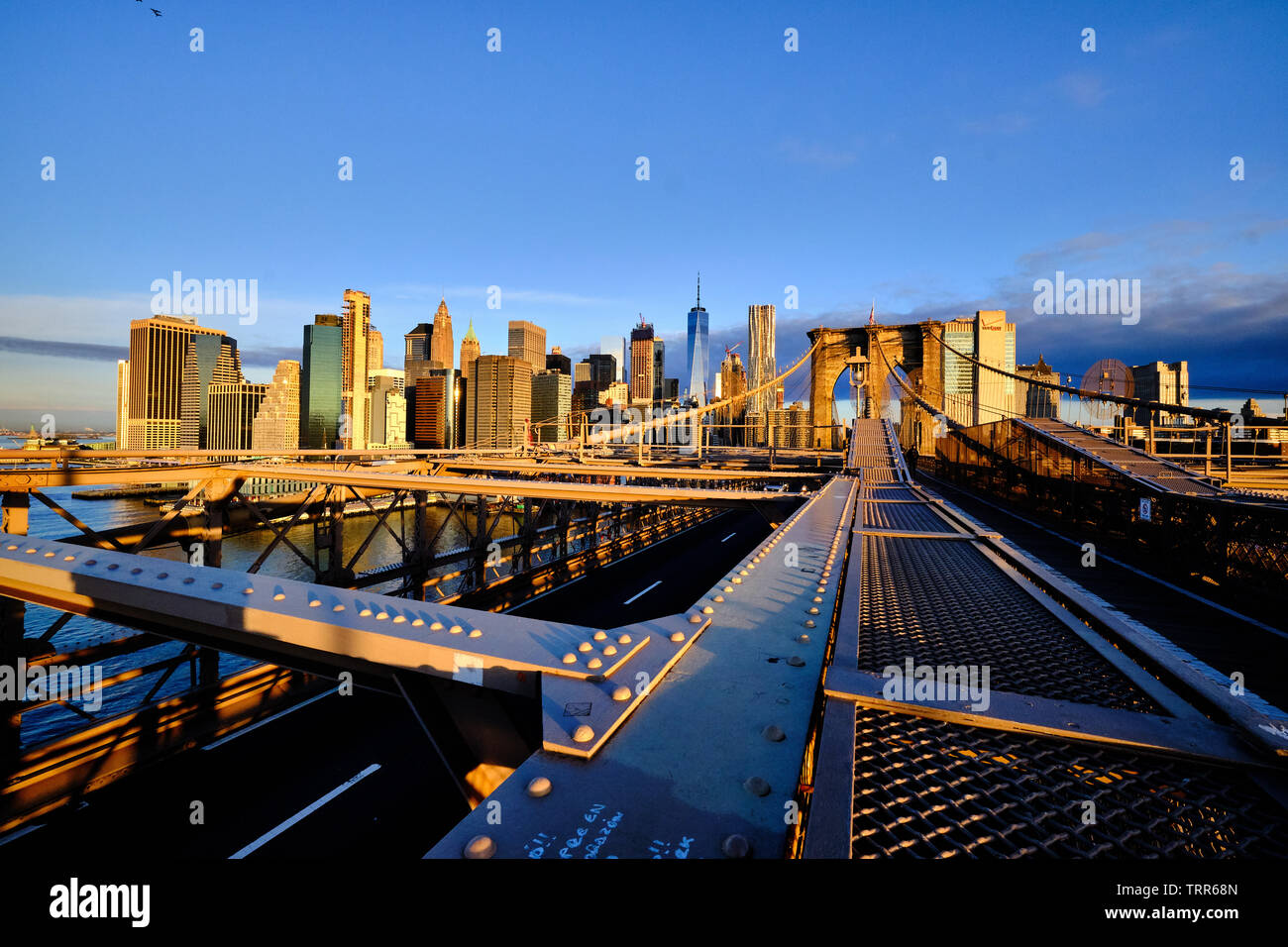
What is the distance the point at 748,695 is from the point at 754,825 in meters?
0.74

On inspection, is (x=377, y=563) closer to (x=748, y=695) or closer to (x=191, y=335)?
(x=748, y=695)

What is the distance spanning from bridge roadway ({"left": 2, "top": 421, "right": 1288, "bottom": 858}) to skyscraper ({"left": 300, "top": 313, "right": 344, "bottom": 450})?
156m

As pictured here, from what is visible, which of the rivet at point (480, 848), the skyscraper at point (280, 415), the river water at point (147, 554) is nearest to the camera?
the rivet at point (480, 848)

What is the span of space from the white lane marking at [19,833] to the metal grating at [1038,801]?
1056 cm

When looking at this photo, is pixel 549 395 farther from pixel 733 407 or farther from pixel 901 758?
pixel 901 758

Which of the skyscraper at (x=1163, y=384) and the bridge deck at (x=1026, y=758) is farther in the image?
the skyscraper at (x=1163, y=384)

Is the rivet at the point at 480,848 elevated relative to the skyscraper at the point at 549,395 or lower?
lower

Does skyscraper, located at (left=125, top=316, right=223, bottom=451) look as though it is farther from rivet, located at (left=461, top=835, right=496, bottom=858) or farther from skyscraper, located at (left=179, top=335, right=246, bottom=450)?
rivet, located at (left=461, top=835, right=496, bottom=858)

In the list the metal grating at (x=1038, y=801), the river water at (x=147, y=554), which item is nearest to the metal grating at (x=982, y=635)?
the metal grating at (x=1038, y=801)

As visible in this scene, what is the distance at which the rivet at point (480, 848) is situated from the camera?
1216 millimetres

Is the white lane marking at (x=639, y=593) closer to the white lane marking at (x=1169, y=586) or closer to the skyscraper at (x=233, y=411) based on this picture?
the white lane marking at (x=1169, y=586)

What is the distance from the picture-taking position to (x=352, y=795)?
8195 millimetres

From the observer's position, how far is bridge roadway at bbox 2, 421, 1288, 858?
1378mm
